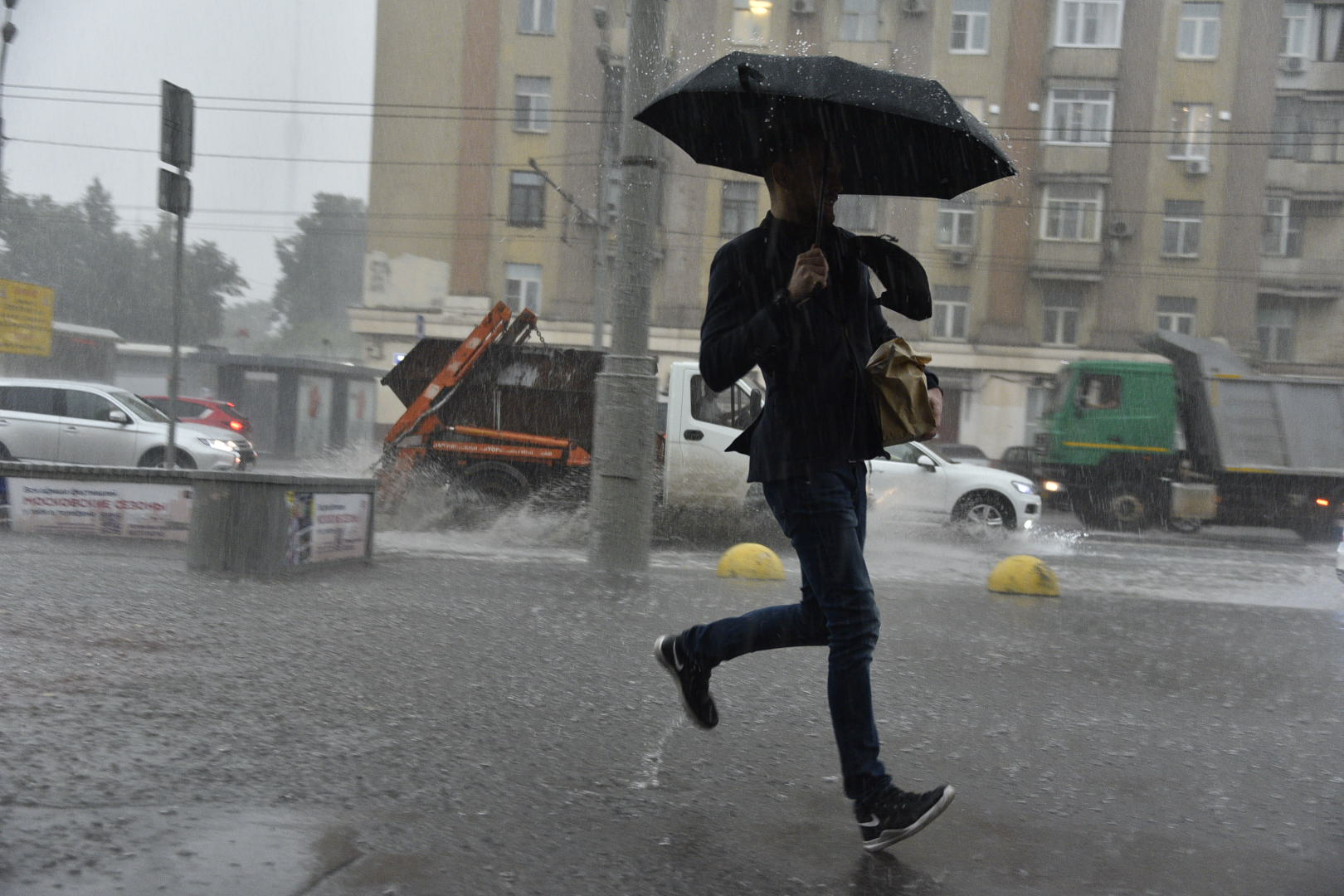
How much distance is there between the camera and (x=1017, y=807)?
3477 mm

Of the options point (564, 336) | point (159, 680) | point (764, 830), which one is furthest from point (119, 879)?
point (564, 336)

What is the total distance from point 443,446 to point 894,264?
383 inches

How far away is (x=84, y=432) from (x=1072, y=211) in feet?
91.4

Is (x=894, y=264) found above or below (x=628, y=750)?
above

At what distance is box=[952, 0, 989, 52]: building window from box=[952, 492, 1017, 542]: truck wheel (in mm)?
23416

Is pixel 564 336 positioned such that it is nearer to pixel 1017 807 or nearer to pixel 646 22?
pixel 646 22

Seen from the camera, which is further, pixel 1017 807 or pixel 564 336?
pixel 564 336

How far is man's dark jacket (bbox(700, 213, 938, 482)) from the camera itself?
3160 mm

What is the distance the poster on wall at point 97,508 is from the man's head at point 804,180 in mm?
6739

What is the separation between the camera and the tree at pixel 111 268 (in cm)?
6344

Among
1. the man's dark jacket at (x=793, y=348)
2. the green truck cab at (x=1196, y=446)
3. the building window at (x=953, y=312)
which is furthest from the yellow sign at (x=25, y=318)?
the building window at (x=953, y=312)

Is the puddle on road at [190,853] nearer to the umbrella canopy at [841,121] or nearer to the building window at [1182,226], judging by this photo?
the umbrella canopy at [841,121]

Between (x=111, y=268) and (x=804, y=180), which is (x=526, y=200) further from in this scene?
(x=111, y=268)

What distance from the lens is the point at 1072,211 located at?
35094 millimetres
